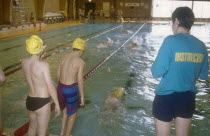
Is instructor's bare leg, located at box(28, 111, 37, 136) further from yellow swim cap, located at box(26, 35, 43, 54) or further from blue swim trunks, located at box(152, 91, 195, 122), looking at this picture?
blue swim trunks, located at box(152, 91, 195, 122)

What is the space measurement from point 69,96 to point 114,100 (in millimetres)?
2127

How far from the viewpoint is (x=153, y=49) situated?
11477 millimetres

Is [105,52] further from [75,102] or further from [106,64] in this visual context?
[75,102]

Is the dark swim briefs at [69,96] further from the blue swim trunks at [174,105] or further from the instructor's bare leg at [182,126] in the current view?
the instructor's bare leg at [182,126]

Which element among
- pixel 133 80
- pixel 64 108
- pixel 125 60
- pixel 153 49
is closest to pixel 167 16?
pixel 153 49

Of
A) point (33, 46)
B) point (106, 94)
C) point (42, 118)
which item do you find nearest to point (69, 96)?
point (42, 118)

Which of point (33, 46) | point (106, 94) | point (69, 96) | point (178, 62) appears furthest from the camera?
point (106, 94)

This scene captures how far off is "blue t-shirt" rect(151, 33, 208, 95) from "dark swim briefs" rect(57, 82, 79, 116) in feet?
4.25

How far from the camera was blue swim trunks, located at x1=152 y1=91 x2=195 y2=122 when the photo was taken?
→ 211cm

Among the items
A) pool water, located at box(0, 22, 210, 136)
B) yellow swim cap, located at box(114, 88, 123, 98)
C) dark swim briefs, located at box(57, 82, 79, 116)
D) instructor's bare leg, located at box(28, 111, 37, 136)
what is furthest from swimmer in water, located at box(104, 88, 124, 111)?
instructor's bare leg, located at box(28, 111, 37, 136)

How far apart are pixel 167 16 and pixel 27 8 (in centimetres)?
2378

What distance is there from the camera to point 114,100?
196 inches

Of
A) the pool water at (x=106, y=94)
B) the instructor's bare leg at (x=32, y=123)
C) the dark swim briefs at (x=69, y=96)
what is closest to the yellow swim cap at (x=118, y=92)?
the pool water at (x=106, y=94)

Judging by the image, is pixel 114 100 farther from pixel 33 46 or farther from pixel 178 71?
pixel 178 71
